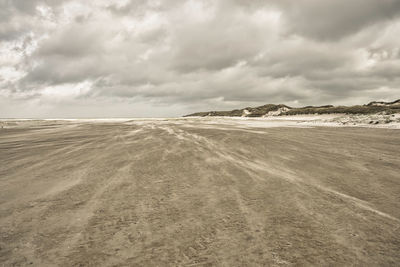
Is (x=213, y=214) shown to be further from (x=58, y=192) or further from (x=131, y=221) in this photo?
(x=58, y=192)

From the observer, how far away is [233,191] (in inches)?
163

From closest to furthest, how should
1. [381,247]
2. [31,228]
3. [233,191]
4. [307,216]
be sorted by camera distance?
[381,247], [31,228], [307,216], [233,191]

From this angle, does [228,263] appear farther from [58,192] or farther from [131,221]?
[58,192]

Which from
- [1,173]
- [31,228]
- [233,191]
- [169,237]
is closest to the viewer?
[169,237]

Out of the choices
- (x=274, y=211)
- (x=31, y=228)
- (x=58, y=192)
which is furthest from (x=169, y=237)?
(x=58, y=192)

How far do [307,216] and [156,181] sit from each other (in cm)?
304

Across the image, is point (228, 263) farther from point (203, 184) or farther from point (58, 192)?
point (58, 192)

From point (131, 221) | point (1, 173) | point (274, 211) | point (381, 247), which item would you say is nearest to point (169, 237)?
point (131, 221)

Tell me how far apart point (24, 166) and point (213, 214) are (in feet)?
20.8

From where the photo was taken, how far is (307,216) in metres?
3.16

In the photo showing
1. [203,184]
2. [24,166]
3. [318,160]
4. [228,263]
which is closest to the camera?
[228,263]

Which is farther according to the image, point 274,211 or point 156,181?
point 156,181

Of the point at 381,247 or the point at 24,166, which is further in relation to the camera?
the point at 24,166

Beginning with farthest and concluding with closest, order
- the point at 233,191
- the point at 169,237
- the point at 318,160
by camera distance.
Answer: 1. the point at 318,160
2. the point at 233,191
3. the point at 169,237
